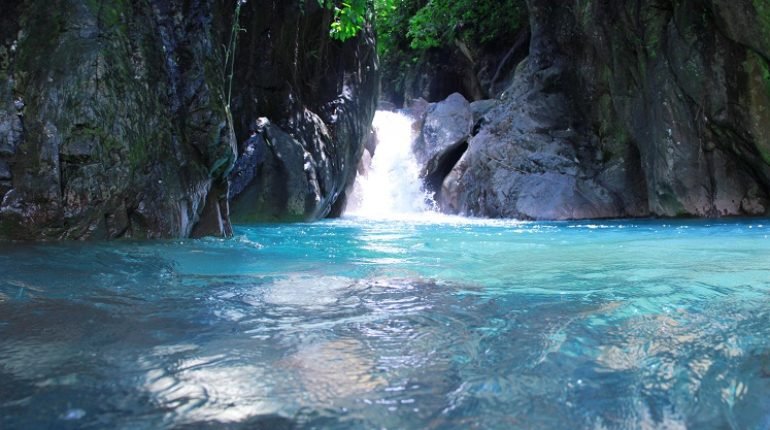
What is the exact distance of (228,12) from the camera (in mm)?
8750

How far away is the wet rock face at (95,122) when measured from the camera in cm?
526

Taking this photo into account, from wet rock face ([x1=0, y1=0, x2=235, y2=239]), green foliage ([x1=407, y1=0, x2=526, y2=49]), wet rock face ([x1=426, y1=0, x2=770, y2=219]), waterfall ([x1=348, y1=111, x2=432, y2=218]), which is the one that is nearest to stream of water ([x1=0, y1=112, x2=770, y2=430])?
wet rock face ([x1=0, y1=0, x2=235, y2=239])

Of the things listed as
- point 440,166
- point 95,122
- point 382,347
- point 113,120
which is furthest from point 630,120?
point 382,347

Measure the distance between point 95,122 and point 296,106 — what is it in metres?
6.79

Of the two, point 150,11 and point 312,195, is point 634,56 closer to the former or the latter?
point 312,195

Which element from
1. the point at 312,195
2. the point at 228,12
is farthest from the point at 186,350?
the point at 312,195

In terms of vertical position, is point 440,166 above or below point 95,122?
above

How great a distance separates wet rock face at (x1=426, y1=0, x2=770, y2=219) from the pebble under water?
7.41m

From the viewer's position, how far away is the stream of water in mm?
1543

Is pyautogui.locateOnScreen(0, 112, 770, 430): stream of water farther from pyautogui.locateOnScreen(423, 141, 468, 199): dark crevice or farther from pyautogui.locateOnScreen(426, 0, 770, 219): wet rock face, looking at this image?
Answer: pyautogui.locateOnScreen(423, 141, 468, 199): dark crevice

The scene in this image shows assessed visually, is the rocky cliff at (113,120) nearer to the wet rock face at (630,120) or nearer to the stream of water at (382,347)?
the stream of water at (382,347)

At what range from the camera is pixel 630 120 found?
12.3 metres

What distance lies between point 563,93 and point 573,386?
13074 millimetres

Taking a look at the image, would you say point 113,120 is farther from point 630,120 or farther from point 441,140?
point 441,140
